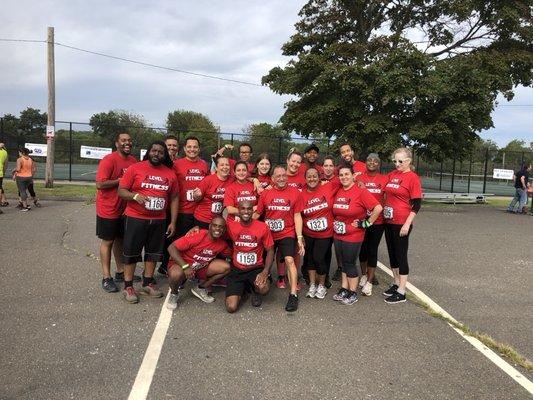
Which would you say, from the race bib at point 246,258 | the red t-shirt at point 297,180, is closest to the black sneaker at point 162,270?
the race bib at point 246,258

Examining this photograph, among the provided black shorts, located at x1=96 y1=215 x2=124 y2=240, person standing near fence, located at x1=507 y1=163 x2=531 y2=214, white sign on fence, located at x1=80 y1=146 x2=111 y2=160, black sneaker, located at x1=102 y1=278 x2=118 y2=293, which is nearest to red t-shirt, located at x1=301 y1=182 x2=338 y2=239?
black shorts, located at x1=96 y1=215 x2=124 y2=240

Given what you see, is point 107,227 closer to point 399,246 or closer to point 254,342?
point 254,342

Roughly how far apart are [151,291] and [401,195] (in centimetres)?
323

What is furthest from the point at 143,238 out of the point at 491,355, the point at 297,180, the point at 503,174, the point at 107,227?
the point at 503,174

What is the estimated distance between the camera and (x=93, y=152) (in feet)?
68.5

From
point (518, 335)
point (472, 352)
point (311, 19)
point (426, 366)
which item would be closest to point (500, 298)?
point (518, 335)

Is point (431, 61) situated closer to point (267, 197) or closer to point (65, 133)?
point (267, 197)

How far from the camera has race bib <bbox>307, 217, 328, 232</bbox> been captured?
5.10 m

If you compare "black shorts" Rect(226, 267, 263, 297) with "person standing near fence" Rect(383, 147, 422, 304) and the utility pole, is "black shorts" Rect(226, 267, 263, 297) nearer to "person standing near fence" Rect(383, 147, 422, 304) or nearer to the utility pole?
"person standing near fence" Rect(383, 147, 422, 304)

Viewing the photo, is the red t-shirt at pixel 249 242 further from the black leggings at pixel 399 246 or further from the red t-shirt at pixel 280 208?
the black leggings at pixel 399 246

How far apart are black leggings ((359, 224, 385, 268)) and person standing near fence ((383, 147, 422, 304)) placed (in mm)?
185

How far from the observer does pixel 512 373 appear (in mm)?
3443

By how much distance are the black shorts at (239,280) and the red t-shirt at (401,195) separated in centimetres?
174

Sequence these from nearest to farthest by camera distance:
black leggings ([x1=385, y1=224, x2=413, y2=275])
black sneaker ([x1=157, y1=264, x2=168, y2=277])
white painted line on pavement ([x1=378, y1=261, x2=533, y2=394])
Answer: white painted line on pavement ([x1=378, y1=261, x2=533, y2=394])
black leggings ([x1=385, y1=224, x2=413, y2=275])
black sneaker ([x1=157, y1=264, x2=168, y2=277])
